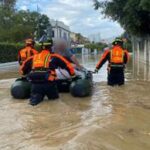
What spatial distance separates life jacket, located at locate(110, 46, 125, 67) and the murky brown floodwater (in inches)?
76.7

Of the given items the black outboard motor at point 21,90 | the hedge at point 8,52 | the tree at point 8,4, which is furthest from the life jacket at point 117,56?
the tree at point 8,4

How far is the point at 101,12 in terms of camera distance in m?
41.2

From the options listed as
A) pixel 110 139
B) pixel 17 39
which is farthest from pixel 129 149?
pixel 17 39

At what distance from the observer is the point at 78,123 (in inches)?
333

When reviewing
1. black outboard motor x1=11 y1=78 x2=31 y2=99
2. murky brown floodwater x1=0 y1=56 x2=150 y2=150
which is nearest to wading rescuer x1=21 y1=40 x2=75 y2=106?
murky brown floodwater x1=0 y1=56 x2=150 y2=150

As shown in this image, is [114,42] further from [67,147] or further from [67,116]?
[67,147]

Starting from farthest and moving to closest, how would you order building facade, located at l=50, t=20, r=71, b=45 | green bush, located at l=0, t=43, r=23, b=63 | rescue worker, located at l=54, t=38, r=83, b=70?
green bush, located at l=0, t=43, r=23, b=63
building facade, located at l=50, t=20, r=71, b=45
rescue worker, located at l=54, t=38, r=83, b=70

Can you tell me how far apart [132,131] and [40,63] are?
3606 mm

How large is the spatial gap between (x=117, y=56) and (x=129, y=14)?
23.6 m

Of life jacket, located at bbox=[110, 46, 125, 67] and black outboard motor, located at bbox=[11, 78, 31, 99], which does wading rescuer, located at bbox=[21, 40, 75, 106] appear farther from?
life jacket, located at bbox=[110, 46, 125, 67]

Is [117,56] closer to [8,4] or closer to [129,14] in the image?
[129,14]

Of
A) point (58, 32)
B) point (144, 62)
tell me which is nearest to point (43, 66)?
point (144, 62)

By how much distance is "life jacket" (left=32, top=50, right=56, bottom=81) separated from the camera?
1055 centimetres

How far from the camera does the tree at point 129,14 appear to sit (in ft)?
117
